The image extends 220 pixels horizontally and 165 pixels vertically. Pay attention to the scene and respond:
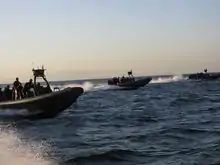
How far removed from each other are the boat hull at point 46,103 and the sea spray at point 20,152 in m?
6.54

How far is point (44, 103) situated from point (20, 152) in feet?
40.9

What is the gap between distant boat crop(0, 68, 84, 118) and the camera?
26.4m

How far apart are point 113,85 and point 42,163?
60013mm

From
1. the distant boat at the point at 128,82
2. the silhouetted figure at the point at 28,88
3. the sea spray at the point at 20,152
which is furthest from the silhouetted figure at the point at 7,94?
the distant boat at the point at 128,82

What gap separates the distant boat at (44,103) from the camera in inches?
1038

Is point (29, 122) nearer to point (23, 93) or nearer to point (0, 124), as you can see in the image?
point (0, 124)

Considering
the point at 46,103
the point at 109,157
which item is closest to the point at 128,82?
the point at 46,103

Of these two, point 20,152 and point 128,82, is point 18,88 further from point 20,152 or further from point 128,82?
point 128,82

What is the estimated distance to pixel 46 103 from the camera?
27.0 meters

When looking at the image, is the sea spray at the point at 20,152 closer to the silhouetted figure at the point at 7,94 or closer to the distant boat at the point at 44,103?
the distant boat at the point at 44,103

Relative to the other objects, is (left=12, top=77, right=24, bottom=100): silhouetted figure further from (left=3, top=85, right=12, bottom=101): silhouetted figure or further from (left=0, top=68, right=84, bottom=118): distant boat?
(left=0, top=68, right=84, bottom=118): distant boat

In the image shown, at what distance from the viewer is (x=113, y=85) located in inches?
2864

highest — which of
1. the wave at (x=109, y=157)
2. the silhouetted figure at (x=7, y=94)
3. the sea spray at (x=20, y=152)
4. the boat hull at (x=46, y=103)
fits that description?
the silhouetted figure at (x=7, y=94)

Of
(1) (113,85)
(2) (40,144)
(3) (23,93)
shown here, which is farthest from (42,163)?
(1) (113,85)
